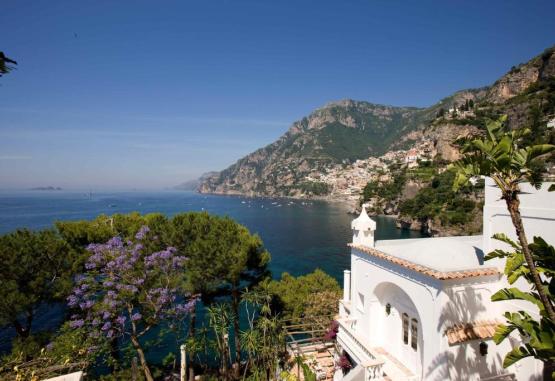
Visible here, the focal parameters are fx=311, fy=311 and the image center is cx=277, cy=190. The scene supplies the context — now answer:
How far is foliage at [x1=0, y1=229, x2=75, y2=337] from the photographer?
1227 centimetres

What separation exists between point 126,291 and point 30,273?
4.74 metres

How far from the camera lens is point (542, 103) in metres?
71.3

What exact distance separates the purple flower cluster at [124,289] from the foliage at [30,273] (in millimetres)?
1153

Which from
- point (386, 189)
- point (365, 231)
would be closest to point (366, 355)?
point (365, 231)

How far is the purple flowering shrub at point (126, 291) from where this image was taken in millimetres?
11930

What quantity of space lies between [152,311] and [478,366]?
12052mm

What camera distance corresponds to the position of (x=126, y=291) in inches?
480

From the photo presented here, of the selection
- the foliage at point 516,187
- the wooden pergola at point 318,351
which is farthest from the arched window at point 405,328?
the foliage at point 516,187

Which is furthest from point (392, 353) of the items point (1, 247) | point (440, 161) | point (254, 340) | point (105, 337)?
point (440, 161)

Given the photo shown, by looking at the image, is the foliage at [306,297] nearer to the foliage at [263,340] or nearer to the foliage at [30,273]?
the foliage at [263,340]

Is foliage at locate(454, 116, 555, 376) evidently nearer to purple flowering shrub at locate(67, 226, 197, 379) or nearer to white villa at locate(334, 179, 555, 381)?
white villa at locate(334, 179, 555, 381)

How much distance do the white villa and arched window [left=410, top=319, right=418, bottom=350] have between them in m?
0.03

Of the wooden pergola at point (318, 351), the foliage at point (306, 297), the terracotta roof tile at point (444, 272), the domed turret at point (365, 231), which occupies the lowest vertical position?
the wooden pergola at point (318, 351)

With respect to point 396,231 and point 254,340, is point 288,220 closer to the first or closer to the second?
point 396,231
